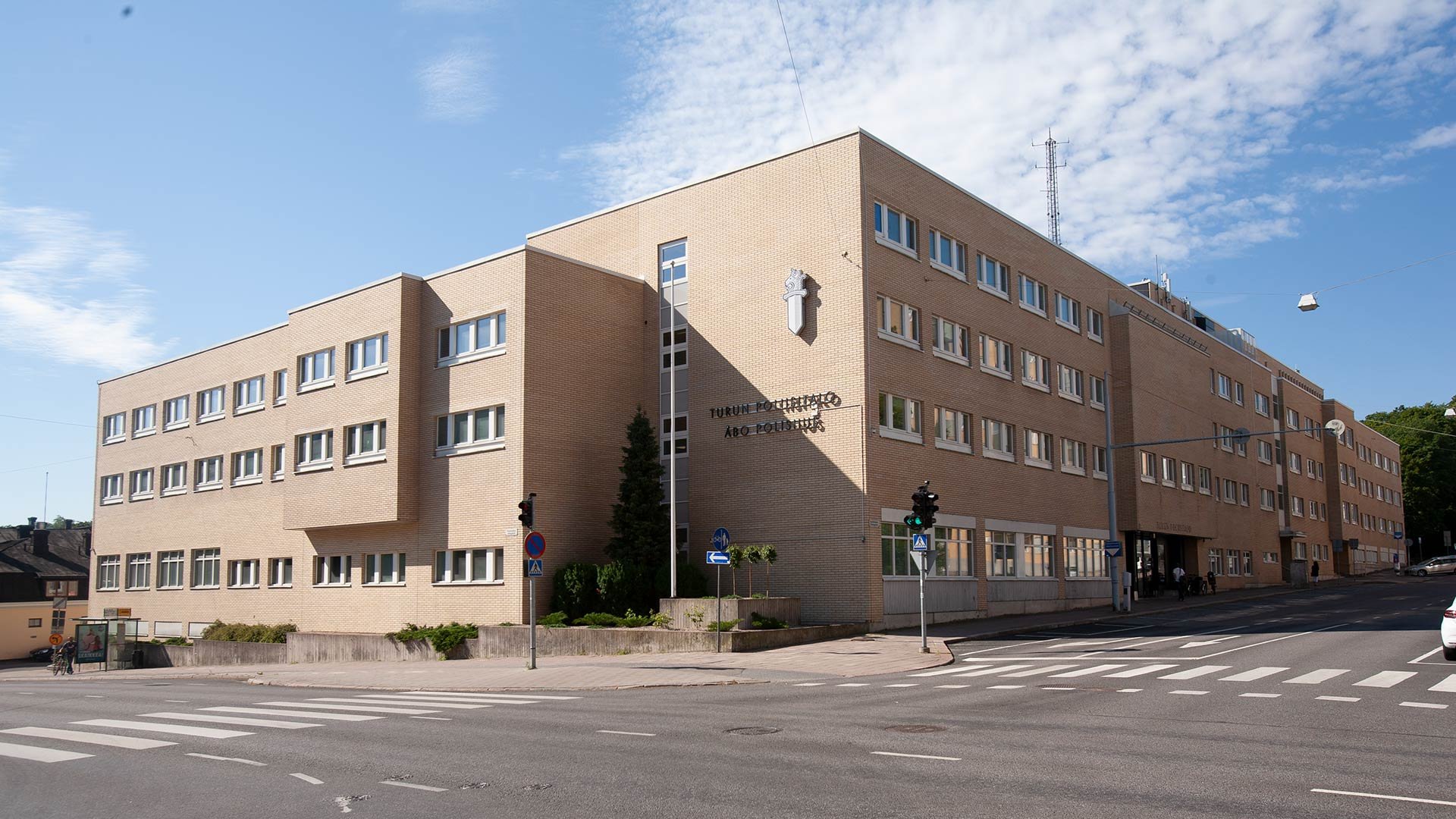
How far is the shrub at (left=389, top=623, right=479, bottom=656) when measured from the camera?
3130 cm

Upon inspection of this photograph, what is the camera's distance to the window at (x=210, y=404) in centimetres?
4772

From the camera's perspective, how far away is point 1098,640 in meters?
28.9

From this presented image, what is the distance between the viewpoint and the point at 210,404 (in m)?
48.6

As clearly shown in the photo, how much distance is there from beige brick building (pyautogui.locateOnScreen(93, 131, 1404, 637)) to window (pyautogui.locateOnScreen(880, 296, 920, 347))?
4.5 inches

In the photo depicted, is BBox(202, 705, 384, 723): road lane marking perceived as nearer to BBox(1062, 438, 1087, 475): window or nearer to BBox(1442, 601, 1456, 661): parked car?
BBox(1442, 601, 1456, 661): parked car

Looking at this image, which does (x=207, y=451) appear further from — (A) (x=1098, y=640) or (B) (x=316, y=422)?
(A) (x=1098, y=640)

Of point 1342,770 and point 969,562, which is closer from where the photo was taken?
point 1342,770

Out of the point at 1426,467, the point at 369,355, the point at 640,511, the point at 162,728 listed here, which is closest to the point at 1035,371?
the point at 640,511

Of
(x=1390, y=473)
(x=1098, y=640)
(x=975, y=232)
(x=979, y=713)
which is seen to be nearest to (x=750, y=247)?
(x=975, y=232)

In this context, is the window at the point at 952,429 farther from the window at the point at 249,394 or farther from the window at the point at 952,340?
the window at the point at 249,394

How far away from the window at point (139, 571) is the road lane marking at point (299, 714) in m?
37.3

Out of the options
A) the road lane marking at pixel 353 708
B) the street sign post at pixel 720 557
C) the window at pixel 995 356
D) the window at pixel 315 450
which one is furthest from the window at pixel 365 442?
the window at pixel 995 356

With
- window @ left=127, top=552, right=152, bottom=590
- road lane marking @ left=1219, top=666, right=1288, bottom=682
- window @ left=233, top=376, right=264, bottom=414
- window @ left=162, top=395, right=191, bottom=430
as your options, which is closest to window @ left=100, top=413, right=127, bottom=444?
window @ left=162, top=395, right=191, bottom=430

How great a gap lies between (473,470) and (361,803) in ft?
85.6
